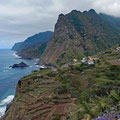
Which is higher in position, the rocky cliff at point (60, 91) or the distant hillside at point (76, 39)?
the distant hillside at point (76, 39)

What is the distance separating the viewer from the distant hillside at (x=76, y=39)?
11689cm

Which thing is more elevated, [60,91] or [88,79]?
[88,79]

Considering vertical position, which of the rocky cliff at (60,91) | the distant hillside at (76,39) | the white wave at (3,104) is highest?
the distant hillside at (76,39)

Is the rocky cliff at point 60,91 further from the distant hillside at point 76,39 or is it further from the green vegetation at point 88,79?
the distant hillside at point 76,39

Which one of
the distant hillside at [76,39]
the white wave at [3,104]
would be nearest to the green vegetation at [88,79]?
the white wave at [3,104]

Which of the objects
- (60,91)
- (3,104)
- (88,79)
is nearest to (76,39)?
(88,79)

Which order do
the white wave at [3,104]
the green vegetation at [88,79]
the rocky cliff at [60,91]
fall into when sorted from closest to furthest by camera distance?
the rocky cliff at [60,91]
the green vegetation at [88,79]
the white wave at [3,104]

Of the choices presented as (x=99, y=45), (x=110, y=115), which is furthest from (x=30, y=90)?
(x=99, y=45)

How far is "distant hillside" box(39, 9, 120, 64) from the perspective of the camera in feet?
383

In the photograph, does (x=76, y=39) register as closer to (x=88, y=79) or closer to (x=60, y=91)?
(x=88, y=79)

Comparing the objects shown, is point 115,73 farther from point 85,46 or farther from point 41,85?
point 85,46

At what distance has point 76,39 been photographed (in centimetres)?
13075

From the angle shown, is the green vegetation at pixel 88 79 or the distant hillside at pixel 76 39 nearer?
the green vegetation at pixel 88 79

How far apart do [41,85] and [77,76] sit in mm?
11147
